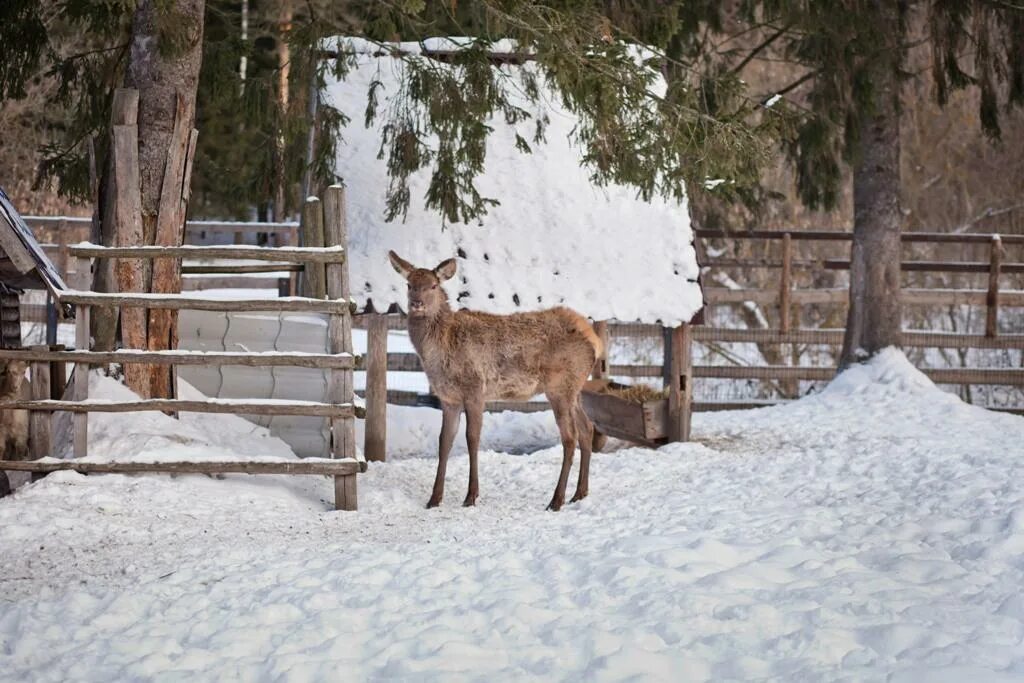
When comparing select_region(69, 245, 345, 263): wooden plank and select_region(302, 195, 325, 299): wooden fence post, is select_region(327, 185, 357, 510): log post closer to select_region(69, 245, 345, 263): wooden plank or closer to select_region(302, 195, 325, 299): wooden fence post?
select_region(69, 245, 345, 263): wooden plank

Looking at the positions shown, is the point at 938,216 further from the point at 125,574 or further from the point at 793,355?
the point at 125,574

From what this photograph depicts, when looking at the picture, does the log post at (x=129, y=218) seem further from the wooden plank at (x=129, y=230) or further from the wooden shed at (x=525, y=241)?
the wooden shed at (x=525, y=241)

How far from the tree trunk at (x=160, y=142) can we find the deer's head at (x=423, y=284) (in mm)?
1923

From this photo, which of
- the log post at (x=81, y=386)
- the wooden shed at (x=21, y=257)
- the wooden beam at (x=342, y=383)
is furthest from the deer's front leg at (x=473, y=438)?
the wooden shed at (x=21, y=257)

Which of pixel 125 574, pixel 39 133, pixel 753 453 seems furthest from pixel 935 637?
pixel 39 133

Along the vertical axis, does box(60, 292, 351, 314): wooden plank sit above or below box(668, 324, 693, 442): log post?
above

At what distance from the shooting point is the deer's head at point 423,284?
878 cm

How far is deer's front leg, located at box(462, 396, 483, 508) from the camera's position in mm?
8594

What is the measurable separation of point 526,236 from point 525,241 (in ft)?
0.23

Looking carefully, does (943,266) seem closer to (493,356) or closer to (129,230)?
(493,356)

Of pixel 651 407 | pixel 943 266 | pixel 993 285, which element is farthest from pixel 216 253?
pixel 993 285

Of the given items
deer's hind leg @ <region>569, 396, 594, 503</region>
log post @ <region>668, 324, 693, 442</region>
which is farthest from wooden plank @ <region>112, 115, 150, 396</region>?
log post @ <region>668, 324, 693, 442</region>

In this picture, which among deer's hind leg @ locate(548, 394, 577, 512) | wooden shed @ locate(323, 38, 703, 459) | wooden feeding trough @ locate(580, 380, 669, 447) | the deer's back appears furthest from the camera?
wooden feeding trough @ locate(580, 380, 669, 447)

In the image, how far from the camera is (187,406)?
794 centimetres
